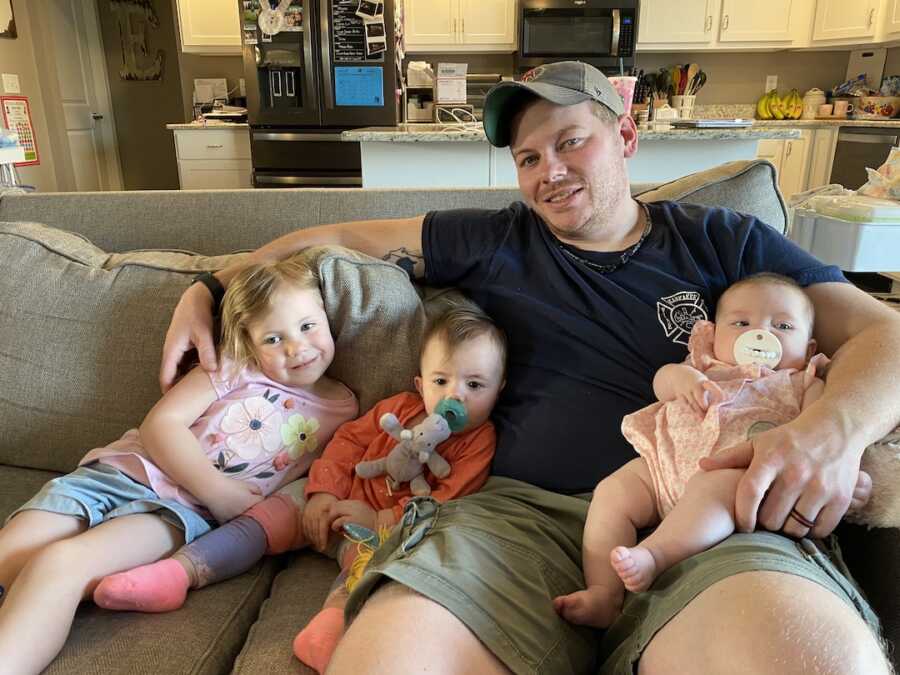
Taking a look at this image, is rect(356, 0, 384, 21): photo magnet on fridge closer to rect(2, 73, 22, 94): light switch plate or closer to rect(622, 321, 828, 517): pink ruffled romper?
rect(2, 73, 22, 94): light switch plate

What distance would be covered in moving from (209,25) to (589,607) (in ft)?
17.4

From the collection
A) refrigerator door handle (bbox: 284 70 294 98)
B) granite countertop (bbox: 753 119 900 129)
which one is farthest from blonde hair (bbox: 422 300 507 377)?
granite countertop (bbox: 753 119 900 129)

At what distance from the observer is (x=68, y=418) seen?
144cm

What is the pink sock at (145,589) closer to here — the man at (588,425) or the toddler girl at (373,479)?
the toddler girl at (373,479)

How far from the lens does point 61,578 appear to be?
1004 mm

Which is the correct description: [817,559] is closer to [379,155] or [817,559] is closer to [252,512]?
[252,512]

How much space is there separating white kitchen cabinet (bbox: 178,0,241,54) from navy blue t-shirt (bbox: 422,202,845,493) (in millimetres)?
4501

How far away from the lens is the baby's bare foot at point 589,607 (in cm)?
88

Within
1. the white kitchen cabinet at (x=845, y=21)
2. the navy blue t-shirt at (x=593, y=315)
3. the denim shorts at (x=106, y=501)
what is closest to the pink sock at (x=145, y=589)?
the denim shorts at (x=106, y=501)

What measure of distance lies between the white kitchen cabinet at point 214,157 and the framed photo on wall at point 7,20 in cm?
148

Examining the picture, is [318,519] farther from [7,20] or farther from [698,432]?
[7,20]

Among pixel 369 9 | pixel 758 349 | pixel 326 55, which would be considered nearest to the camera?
pixel 758 349

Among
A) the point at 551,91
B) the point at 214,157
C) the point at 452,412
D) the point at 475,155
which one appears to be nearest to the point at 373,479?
the point at 452,412

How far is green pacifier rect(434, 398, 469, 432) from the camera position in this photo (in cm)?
118
